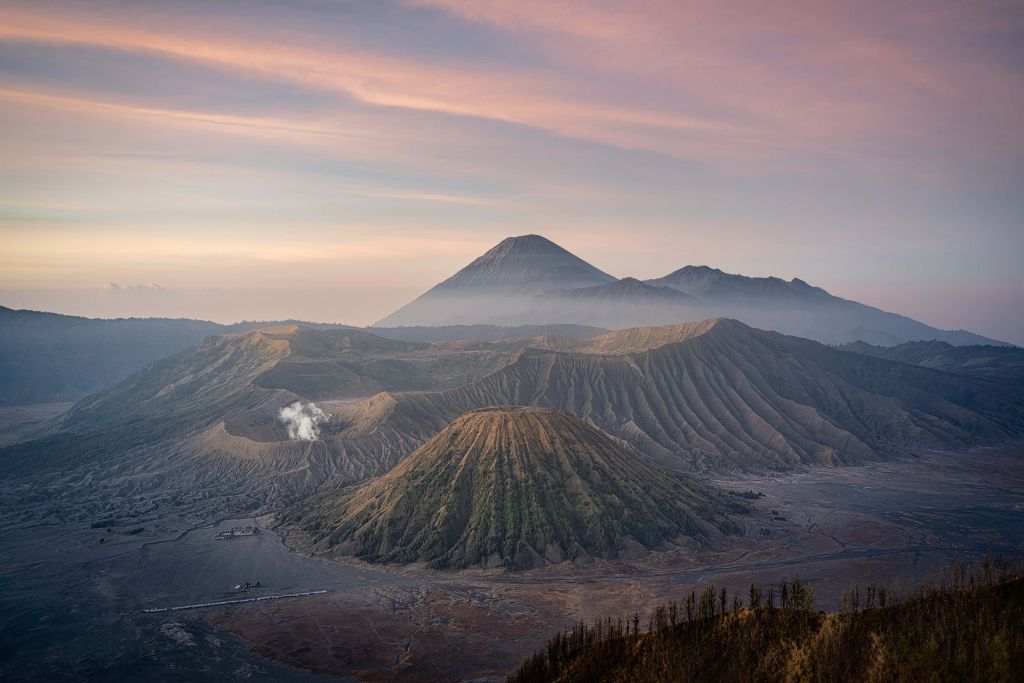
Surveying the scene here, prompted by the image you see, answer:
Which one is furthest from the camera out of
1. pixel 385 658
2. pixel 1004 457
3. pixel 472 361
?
pixel 472 361

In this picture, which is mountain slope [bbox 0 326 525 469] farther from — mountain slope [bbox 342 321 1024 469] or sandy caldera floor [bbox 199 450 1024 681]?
sandy caldera floor [bbox 199 450 1024 681]

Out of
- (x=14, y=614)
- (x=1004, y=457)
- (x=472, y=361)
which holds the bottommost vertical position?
(x=14, y=614)

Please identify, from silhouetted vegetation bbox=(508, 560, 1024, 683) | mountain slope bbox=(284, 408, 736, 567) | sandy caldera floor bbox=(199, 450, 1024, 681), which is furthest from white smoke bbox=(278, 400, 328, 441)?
silhouetted vegetation bbox=(508, 560, 1024, 683)

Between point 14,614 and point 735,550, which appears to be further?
point 735,550

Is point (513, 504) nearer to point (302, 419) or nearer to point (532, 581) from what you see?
point (532, 581)

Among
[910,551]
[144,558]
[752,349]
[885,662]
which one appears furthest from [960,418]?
[144,558]

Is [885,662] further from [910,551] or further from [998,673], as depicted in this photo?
[910,551]

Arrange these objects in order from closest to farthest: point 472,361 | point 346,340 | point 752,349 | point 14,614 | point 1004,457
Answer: point 14,614 < point 1004,457 < point 752,349 < point 472,361 < point 346,340
